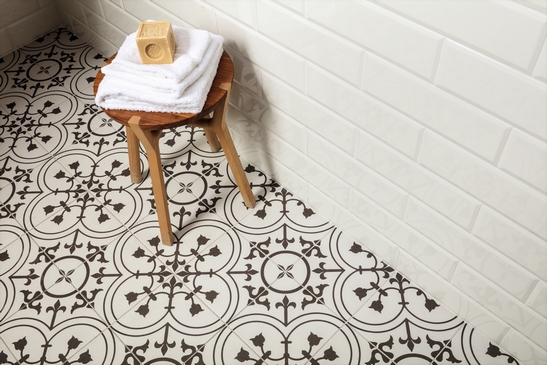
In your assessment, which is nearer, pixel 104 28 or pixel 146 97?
pixel 146 97

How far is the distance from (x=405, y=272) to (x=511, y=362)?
34cm

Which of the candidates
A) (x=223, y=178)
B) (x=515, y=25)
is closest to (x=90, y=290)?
(x=223, y=178)

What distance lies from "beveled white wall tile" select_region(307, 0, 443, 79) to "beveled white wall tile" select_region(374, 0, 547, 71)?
1.4 inches

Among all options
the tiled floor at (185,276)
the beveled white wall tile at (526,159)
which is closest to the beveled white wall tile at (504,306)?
the tiled floor at (185,276)

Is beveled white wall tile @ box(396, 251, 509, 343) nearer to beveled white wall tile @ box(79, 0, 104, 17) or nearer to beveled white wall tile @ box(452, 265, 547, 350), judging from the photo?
beveled white wall tile @ box(452, 265, 547, 350)

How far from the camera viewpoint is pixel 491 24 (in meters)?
0.86

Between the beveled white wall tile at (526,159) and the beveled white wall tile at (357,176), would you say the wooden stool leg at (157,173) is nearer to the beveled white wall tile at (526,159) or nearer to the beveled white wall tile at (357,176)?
the beveled white wall tile at (357,176)

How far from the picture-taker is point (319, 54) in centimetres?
122

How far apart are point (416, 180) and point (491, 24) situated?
1.48ft

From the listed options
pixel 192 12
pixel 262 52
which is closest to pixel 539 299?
pixel 262 52

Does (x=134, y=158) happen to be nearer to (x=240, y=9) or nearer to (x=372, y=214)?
(x=240, y=9)

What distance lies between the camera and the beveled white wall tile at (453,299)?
52.9 inches

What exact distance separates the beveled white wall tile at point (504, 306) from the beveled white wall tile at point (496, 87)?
475 millimetres

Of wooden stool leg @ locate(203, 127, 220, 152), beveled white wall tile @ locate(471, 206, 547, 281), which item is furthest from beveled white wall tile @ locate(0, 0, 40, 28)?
beveled white wall tile @ locate(471, 206, 547, 281)
